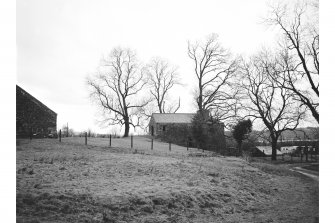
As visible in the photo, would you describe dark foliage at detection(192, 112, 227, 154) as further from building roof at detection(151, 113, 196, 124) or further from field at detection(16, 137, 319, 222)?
field at detection(16, 137, 319, 222)

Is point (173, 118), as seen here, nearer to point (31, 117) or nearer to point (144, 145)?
point (144, 145)

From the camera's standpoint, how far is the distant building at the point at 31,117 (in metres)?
20.1

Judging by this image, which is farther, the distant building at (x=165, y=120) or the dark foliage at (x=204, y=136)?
the distant building at (x=165, y=120)

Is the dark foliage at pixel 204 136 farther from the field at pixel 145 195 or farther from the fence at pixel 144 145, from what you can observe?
the field at pixel 145 195

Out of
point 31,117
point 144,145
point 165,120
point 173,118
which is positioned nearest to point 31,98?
point 31,117

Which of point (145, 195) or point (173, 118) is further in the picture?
point (173, 118)

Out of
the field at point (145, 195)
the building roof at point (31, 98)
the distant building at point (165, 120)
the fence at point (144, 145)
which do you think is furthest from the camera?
the distant building at point (165, 120)

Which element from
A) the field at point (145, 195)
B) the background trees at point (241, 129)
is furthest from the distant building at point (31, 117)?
the background trees at point (241, 129)

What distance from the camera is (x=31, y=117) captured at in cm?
2092

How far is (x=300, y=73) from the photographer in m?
21.3

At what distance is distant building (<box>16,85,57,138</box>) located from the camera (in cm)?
2006

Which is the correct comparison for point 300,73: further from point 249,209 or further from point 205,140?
point 249,209

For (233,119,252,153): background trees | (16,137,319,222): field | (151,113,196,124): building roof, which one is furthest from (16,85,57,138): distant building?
(151,113,196,124): building roof
